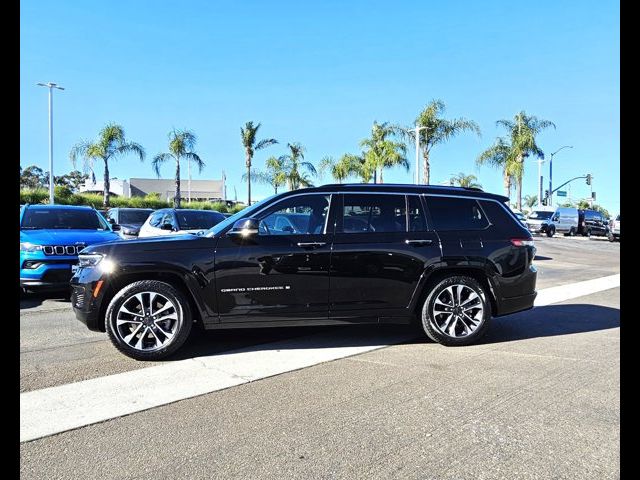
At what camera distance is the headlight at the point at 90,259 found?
4.93m

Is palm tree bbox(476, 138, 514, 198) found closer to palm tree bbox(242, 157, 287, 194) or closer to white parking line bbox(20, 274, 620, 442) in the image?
palm tree bbox(242, 157, 287, 194)

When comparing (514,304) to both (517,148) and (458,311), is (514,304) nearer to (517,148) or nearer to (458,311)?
(458,311)

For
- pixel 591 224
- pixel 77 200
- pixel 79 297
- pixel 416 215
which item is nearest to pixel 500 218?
pixel 416 215

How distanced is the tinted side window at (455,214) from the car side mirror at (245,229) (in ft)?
6.78

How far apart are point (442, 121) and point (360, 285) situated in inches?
1298

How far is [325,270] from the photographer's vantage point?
16.9 feet

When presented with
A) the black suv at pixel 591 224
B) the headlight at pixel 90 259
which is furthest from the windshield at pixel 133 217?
the black suv at pixel 591 224

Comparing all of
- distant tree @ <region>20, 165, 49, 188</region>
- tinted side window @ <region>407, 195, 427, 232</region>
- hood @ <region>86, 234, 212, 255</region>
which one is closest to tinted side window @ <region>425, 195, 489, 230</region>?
tinted side window @ <region>407, 195, 427, 232</region>

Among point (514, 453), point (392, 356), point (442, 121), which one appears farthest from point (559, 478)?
point (442, 121)

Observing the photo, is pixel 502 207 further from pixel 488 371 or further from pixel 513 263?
pixel 488 371

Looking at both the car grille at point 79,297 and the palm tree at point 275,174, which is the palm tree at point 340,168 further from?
the car grille at point 79,297

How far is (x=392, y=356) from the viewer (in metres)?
5.05

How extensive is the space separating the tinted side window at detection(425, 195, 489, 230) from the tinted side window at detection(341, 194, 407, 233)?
1.25ft

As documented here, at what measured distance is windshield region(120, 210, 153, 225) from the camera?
65.7 feet
